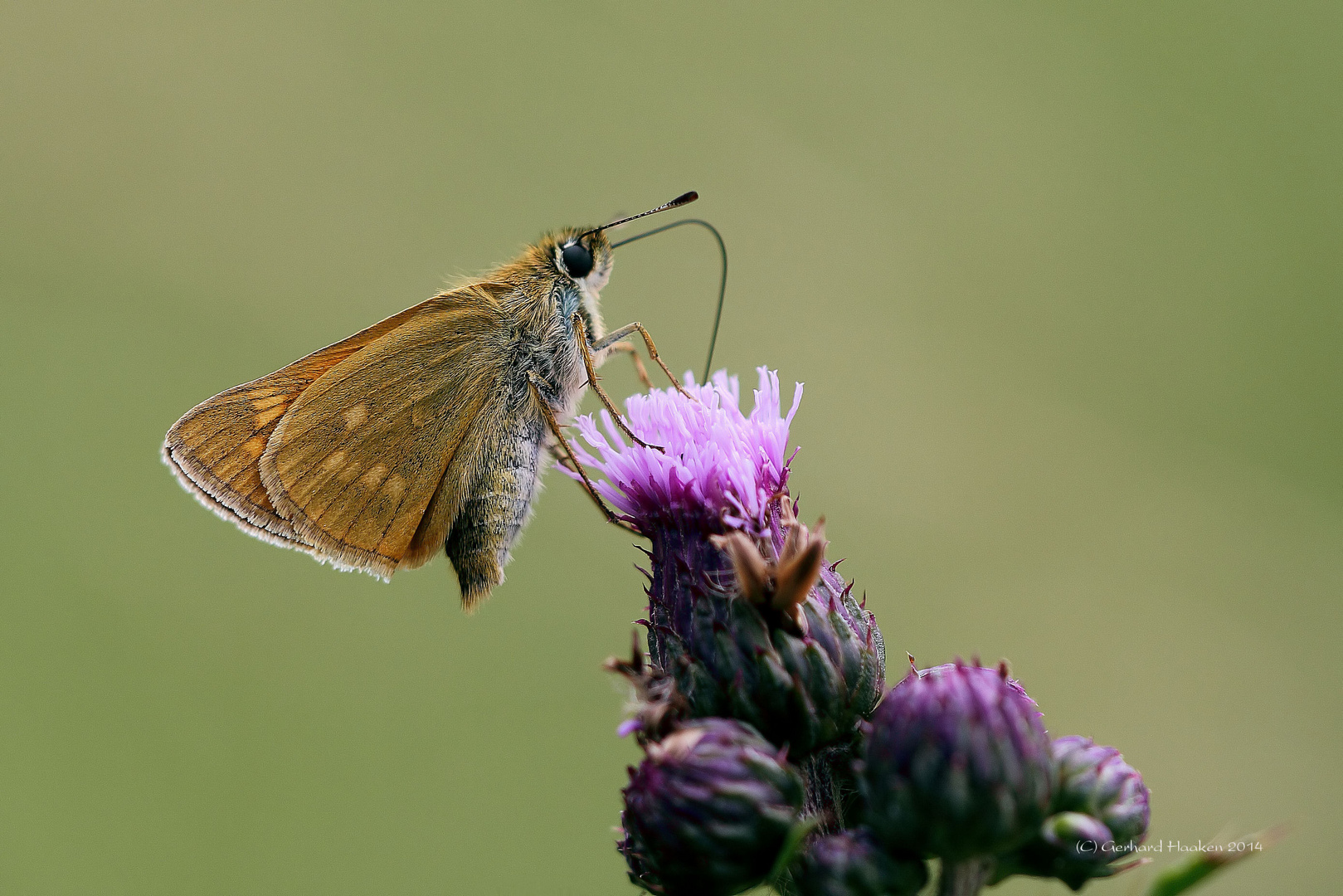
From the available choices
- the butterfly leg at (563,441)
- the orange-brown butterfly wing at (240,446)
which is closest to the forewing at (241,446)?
the orange-brown butterfly wing at (240,446)

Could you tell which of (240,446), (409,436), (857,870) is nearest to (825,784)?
(857,870)

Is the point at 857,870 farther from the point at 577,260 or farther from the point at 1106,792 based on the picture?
the point at 577,260

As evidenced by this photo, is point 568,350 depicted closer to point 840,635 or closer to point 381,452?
point 381,452

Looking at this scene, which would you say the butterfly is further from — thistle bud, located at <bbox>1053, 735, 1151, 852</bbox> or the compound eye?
thistle bud, located at <bbox>1053, 735, 1151, 852</bbox>

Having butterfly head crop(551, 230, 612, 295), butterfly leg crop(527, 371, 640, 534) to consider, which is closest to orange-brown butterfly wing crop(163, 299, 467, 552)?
butterfly leg crop(527, 371, 640, 534)

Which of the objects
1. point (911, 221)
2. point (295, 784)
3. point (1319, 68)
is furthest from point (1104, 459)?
point (295, 784)

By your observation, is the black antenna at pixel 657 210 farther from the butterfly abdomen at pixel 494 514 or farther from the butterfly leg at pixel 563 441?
the butterfly abdomen at pixel 494 514
